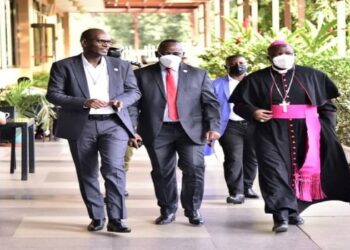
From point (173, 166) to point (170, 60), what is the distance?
3.11ft

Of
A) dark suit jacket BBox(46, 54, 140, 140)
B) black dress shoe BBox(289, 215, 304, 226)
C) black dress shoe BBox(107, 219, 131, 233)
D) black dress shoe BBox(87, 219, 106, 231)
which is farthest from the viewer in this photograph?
black dress shoe BBox(289, 215, 304, 226)

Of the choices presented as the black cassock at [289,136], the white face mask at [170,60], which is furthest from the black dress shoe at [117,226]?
the white face mask at [170,60]

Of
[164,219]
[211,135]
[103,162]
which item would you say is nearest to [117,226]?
[103,162]

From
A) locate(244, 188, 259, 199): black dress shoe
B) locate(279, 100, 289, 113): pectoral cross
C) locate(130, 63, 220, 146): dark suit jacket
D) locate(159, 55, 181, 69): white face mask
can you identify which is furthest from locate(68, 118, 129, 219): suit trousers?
locate(244, 188, 259, 199): black dress shoe

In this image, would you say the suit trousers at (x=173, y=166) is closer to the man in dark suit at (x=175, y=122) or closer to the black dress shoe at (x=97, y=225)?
the man in dark suit at (x=175, y=122)

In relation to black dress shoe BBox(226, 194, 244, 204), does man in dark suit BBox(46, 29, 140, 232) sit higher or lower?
higher

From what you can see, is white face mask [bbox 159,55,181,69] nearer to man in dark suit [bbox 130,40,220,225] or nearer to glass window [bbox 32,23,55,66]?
man in dark suit [bbox 130,40,220,225]

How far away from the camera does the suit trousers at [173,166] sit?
7234mm

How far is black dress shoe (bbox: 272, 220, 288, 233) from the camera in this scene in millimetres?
6902

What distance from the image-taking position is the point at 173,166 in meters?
7.41

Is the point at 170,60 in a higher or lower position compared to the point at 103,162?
higher

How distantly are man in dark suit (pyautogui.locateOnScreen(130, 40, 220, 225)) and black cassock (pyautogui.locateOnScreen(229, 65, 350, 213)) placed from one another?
13.5 inches

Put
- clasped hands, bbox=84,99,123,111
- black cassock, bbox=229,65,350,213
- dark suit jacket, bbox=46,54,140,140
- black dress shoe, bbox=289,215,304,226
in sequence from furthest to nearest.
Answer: black dress shoe, bbox=289,215,304,226, black cassock, bbox=229,65,350,213, dark suit jacket, bbox=46,54,140,140, clasped hands, bbox=84,99,123,111

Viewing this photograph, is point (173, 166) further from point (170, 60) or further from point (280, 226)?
point (280, 226)
